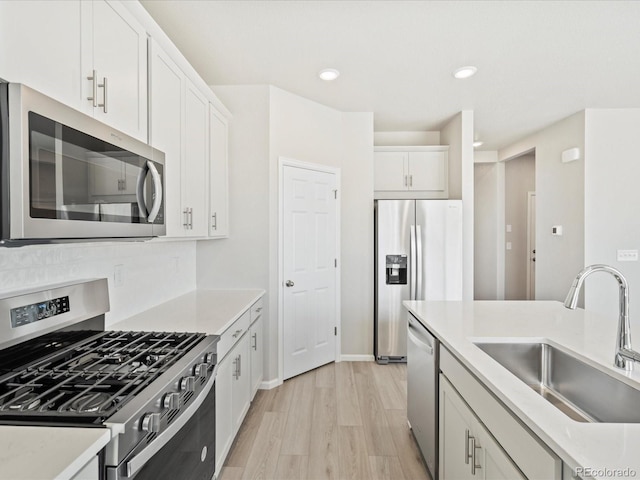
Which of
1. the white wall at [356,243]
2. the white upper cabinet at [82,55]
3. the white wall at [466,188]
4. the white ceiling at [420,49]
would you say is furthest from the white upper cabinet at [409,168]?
the white upper cabinet at [82,55]

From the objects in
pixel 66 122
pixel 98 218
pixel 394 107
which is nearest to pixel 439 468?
pixel 98 218

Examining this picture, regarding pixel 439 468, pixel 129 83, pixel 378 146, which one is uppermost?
pixel 378 146

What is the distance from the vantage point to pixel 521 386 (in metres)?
1.10

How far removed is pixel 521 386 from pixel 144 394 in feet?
3.84

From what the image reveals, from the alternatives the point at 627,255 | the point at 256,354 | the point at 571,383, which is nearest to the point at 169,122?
the point at 256,354

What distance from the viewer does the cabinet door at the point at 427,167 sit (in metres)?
4.31

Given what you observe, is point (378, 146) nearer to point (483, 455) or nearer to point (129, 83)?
point (129, 83)

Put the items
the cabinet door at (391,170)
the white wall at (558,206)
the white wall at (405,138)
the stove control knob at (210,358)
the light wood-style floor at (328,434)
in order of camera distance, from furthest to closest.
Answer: the white wall at (405,138), the cabinet door at (391,170), the white wall at (558,206), the light wood-style floor at (328,434), the stove control knob at (210,358)

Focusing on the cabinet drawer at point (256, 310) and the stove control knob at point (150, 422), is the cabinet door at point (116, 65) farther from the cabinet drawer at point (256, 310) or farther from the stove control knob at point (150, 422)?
the cabinet drawer at point (256, 310)

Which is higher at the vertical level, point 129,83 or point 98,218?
point 129,83

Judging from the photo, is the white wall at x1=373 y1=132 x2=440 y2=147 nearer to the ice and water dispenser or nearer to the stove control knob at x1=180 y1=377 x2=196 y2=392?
the ice and water dispenser

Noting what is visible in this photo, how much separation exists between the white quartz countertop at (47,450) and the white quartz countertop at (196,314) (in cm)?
89

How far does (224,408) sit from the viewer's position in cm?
194

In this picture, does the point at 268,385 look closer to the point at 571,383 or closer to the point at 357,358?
the point at 357,358
